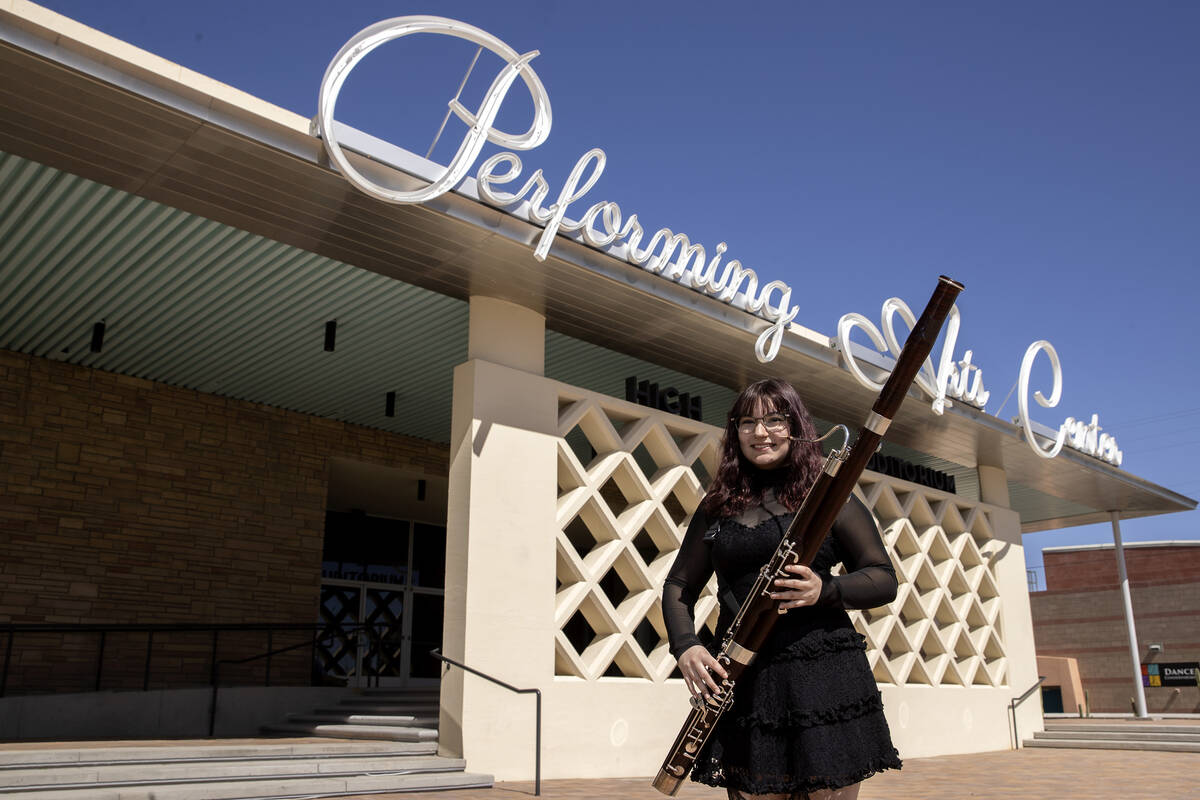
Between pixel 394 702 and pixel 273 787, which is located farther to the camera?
pixel 394 702

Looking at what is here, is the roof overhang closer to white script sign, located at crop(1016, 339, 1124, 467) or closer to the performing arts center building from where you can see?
the performing arts center building

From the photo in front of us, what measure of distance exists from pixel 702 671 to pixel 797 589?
0.94ft

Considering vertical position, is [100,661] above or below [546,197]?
below

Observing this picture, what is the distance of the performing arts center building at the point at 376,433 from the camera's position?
7242 millimetres

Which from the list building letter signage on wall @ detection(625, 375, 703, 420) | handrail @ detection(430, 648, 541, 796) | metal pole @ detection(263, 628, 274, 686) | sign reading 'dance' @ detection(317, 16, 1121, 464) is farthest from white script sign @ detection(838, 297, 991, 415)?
metal pole @ detection(263, 628, 274, 686)

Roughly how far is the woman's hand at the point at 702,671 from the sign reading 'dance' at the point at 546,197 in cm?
521

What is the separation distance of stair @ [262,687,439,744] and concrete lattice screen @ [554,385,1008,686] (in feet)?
4.87

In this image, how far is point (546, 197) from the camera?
8.06 meters

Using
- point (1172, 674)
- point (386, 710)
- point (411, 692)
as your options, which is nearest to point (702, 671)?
point (386, 710)

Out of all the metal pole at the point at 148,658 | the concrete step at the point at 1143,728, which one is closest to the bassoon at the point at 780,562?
the metal pole at the point at 148,658

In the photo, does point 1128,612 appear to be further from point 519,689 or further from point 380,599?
point 519,689

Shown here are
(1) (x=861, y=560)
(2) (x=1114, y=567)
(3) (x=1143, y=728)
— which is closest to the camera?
(1) (x=861, y=560)

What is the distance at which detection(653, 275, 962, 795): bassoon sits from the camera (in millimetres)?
2158

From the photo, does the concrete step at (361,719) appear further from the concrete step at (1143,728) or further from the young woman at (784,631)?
the concrete step at (1143,728)
